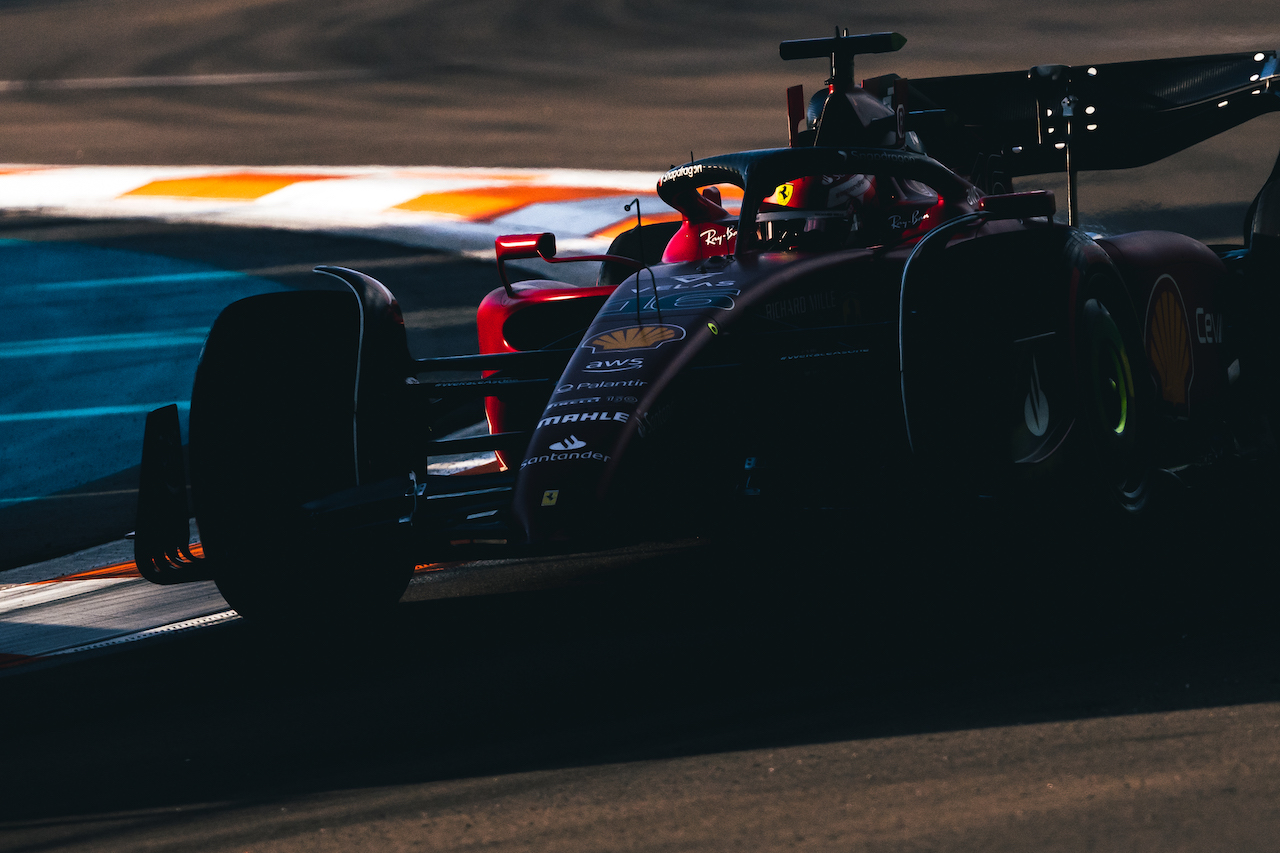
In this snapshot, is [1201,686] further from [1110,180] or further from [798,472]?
[1110,180]

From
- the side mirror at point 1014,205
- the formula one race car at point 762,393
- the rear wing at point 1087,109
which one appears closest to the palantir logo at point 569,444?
the formula one race car at point 762,393

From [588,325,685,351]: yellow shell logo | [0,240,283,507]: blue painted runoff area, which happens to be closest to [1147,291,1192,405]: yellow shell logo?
[588,325,685,351]: yellow shell logo

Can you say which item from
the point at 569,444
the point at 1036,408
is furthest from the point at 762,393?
the point at 1036,408

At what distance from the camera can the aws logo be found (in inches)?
207

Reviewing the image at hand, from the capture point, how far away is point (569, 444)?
5086 mm

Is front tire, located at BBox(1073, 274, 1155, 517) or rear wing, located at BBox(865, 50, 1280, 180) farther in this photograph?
rear wing, located at BBox(865, 50, 1280, 180)

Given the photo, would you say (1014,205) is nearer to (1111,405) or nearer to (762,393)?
(1111,405)

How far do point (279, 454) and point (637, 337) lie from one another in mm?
1248

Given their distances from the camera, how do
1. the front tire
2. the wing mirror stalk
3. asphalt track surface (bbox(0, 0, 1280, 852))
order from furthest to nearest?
1. the wing mirror stalk
2. the front tire
3. asphalt track surface (bbox(0, 0, 1280, 852))

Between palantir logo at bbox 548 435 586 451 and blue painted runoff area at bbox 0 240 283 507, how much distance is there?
4.05m

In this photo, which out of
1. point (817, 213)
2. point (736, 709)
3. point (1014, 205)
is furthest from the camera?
point (817, 213)

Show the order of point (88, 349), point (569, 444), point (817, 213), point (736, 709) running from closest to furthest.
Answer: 1. point (736, 709)
2. point (569, 444)
3. point (817, 213)
4. point (88, 349)

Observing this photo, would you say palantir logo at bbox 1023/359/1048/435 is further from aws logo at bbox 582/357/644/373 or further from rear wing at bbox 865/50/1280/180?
rear wing at bbox 865/50/1280/180

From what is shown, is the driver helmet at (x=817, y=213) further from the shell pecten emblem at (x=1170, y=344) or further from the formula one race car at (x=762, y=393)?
the shell pecten emblem at (x=1170, y=344)
